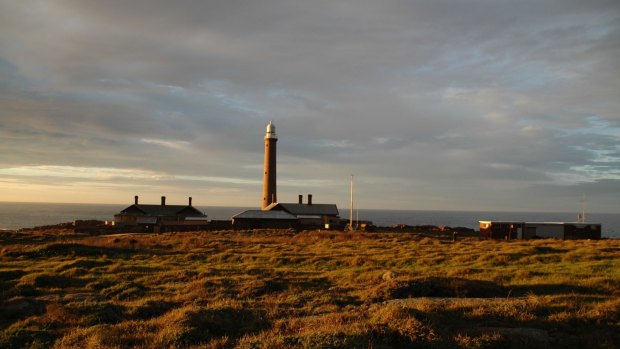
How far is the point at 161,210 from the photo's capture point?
6344 cm

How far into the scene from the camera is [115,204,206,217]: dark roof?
2453 inches

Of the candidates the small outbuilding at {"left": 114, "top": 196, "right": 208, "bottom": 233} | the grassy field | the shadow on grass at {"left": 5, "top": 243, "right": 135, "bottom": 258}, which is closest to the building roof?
the small outbuilding at {"left": 114, "top": 196, "right": 208, "bottom": 233}

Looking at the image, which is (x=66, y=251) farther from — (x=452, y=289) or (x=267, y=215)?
(x=267, y=215)

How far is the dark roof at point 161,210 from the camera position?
62312 millimetres

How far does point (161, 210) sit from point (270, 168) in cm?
1610

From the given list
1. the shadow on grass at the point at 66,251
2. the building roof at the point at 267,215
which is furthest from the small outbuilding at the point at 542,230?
the shadow on grass at the point at 66,251

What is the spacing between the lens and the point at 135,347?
823 cm

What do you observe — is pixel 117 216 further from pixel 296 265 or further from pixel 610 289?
pixel 610 289

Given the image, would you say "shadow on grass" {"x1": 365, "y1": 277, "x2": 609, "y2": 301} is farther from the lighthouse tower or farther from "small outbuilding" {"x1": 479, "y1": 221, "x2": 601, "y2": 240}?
the lighthouse tower

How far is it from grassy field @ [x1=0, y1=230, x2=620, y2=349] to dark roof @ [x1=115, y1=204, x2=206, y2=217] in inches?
1358

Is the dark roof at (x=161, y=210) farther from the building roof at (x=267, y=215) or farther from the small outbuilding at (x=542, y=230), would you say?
the small outbuilding at (x=542, y=230)

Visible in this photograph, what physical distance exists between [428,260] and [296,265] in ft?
21.9

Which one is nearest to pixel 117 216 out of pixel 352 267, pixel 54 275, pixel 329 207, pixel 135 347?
pixel 329 207

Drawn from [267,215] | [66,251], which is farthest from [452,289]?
[267,215]
